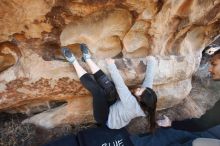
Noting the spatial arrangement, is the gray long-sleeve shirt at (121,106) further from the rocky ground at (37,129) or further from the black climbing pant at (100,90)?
the rocky ground at (37,129)

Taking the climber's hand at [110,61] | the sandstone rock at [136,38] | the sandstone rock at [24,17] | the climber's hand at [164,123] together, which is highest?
the sandstone rock at [24,17]

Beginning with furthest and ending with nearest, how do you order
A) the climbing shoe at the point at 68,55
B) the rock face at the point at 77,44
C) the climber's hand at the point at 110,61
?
the climber's hand at the point at 110,61 → the climbing shoe at the point at 68,55 → the rock face at the point at 77,44

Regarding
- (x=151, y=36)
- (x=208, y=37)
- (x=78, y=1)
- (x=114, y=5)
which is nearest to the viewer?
(x=78, y=1)

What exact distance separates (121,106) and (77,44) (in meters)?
0.61

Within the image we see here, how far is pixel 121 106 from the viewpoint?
2.68 meters

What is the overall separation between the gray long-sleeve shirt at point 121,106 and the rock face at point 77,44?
0.45 ft

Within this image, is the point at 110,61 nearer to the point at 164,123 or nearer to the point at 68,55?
the point at 68,55

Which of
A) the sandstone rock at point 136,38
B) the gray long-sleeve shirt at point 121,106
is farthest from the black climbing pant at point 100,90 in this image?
the sandstone rock at point 136,38

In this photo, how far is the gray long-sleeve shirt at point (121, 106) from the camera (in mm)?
2646

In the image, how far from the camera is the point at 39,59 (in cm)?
258

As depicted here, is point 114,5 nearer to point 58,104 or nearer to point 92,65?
point 92,65

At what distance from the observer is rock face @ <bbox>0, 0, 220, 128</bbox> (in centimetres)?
245

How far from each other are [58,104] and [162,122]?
0.95 meters

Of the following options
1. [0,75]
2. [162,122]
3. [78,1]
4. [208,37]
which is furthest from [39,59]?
[208,37]
